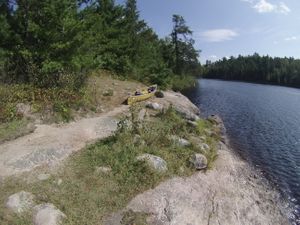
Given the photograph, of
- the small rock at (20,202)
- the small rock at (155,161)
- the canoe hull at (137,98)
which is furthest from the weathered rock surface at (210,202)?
the canoe hull at (137,98)

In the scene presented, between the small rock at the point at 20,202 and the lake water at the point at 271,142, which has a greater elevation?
the small rock at the point at 20,202

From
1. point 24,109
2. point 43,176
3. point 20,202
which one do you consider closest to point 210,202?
point 43,176

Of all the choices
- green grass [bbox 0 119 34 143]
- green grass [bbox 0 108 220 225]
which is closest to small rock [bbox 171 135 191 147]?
green grass [bbox 0 108 220 225]

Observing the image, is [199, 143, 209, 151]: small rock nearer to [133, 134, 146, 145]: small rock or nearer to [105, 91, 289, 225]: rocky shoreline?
[105, 91, 289, 225]: rocky shoreline

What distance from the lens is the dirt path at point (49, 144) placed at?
1180cm

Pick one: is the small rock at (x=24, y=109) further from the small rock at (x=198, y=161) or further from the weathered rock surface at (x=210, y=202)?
the small rock at (x=198, y=161)

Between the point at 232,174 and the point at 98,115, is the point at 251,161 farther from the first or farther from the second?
the point at 98,115

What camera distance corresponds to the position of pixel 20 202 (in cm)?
953

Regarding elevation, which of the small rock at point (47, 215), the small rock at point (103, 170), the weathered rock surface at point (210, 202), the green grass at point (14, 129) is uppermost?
the green grass at point (14, 129)

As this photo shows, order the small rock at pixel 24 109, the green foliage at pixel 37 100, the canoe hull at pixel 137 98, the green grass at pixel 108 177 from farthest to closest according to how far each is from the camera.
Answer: the canoe hull at pixel 137 98 < the small rock at pixel 24 109 < the green foliage at pixel 37 100 < the green grass at pixel 108 177

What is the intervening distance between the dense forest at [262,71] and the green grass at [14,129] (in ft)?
341

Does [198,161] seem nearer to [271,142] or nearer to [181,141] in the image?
[181,141]

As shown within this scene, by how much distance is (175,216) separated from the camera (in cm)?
1052

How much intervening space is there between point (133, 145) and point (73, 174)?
3.19m
